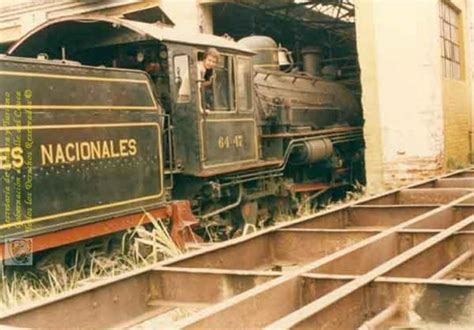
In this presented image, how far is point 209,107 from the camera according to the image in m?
7.34

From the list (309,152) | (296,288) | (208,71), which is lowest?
(296,288)

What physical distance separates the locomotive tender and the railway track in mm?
1892

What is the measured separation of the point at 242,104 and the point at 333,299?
5.64m

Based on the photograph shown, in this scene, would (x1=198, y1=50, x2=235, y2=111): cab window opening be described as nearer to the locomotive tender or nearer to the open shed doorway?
the locomotive tender

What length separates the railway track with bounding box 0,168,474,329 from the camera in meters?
2.62

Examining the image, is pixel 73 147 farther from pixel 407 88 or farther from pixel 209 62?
pixel 407 88

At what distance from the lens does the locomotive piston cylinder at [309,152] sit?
975cm

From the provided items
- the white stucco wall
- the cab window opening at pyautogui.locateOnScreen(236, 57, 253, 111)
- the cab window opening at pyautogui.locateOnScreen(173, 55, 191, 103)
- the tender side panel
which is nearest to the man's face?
the cab window opening at pyautogui.locateOnScreen(173, 55, 191, 103)

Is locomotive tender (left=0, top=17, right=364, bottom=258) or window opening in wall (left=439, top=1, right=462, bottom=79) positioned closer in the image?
locomotive tender (left=0, top=17, right=364, bottom=258)

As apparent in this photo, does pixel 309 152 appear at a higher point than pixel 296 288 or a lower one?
higher

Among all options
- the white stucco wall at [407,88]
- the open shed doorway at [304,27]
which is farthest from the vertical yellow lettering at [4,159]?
the open shed doorway at [304,27]

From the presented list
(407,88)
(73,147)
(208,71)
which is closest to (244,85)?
(208,71)

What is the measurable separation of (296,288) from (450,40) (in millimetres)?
9477

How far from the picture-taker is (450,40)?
37.1ft
